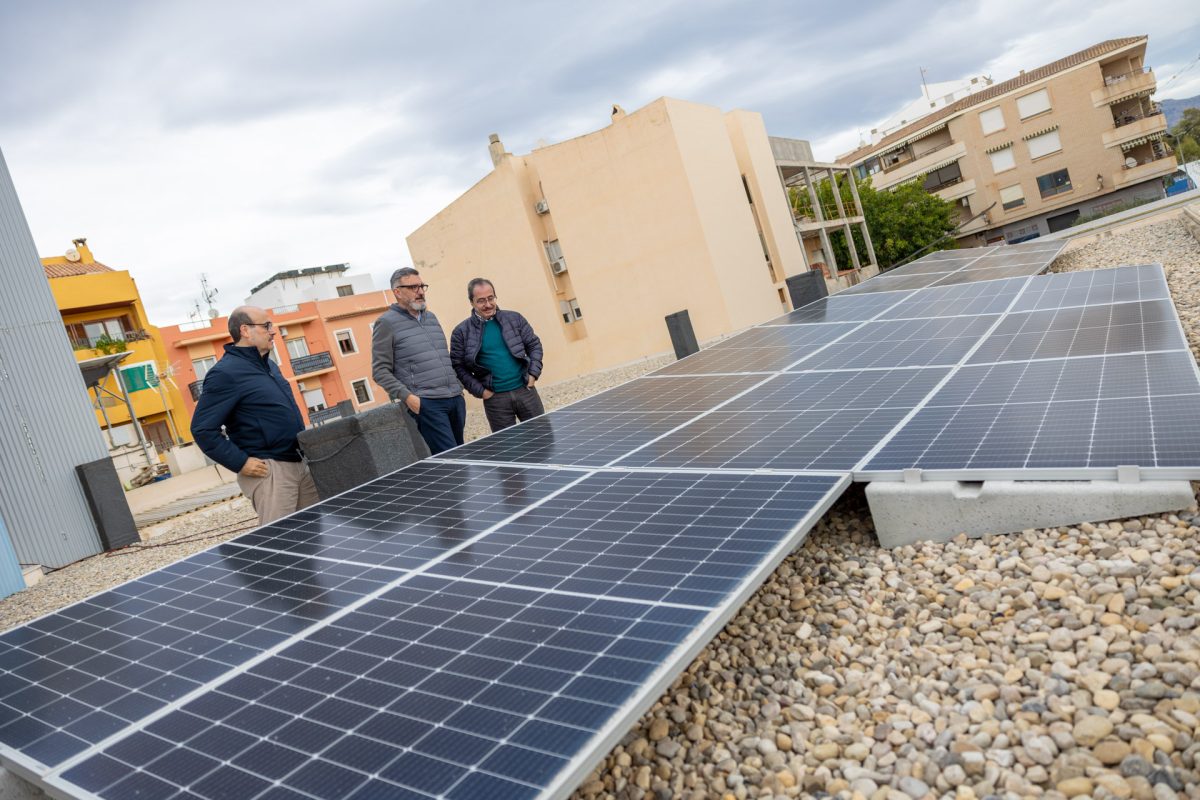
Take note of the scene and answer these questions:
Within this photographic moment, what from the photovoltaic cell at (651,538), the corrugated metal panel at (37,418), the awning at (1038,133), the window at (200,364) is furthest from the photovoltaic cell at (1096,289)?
the awning at (1038,133)

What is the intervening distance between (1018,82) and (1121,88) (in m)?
5.93

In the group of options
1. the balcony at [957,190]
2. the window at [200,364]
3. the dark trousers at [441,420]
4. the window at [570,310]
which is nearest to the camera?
the dark trousers at [441,420]

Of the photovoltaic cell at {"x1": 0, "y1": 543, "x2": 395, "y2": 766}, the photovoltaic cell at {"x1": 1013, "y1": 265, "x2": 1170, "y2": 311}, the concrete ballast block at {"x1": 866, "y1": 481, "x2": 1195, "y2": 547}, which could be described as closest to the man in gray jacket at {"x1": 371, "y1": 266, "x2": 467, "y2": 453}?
the photovoltaic cell at {"x1": 0, "y1": 543, "x2": 395, "y2": 766}

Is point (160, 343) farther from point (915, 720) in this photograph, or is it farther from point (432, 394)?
point (915, 720)

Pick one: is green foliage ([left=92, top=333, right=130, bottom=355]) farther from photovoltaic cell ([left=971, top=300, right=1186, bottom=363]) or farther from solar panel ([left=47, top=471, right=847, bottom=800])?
solar panel ([left=47, top=471, right=847, bottom=800])

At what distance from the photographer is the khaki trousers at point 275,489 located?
5.63 m

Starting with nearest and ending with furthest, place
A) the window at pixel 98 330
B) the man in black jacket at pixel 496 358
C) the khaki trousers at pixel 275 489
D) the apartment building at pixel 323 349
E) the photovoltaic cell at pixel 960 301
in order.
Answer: the khaki trousers at pixel 275 489 < the man in black jacket at pixel 496 358 < the photovoltaic cell at pixel 960 301 < the window at pixel 98 330 < the apartment building at pixel 323 349

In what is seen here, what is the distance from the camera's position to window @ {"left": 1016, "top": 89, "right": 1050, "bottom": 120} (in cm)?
5059

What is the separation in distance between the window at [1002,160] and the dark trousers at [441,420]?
56.7 m

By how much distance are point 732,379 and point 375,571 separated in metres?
4.60

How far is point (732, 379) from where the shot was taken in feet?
24.5

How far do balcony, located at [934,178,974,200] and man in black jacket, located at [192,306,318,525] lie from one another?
57541 millimetres

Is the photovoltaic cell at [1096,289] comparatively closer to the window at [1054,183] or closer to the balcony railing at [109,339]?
the balcony railing at [109,339]

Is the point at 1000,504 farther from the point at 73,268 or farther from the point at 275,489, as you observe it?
the point at 73,268
